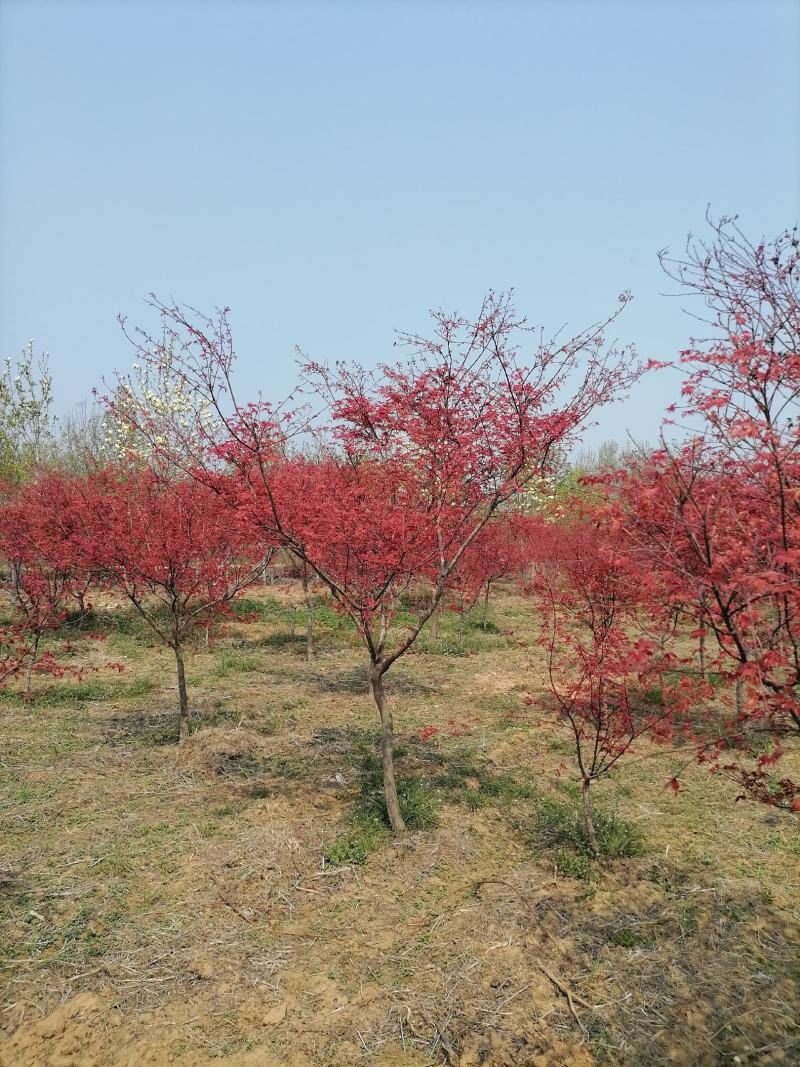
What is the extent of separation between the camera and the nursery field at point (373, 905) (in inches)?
151

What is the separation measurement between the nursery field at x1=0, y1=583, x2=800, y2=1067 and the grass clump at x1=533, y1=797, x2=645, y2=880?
30 mm

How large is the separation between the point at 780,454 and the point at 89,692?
10.6 metres

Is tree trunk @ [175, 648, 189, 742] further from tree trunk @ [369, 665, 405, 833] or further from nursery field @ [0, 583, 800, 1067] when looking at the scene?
tree trunk @ [369, 665, 405, 833]

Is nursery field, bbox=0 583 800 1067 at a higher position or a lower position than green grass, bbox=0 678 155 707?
lower

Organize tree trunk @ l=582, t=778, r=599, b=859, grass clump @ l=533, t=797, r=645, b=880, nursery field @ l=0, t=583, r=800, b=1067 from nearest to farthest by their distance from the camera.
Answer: nursery field @ l=0, t=583, r=800, b=1067
grass clump @ l=533, t=797, r=645, b=880
tree trunk @ l=582, t=778, r=599, b=859

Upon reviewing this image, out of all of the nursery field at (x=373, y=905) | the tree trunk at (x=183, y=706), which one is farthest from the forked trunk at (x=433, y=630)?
the tree trunk at (x=183, y=706)

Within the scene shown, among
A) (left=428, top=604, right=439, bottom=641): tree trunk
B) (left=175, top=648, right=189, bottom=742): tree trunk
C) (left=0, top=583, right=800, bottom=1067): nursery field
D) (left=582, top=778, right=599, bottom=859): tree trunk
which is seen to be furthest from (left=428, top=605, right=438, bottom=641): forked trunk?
(left=582, top=778, right=599, bottom=859): tree trunk

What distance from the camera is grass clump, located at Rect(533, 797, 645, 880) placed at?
17.9ft

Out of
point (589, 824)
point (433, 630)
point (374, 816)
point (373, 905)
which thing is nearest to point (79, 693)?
point (374, 816)

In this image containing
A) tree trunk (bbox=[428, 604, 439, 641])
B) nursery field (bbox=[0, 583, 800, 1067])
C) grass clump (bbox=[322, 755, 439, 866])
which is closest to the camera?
nursery field (bbox=[0, 583, 800, 1067])

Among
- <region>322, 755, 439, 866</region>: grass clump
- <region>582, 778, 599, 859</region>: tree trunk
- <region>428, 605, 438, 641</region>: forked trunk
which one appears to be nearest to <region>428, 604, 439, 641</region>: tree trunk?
<region>428, 605, 438, 641</region>: forked trunk

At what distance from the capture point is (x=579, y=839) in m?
5.79

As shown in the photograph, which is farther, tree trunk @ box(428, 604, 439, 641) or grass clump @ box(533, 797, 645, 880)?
tree trunk @ box(428, 604, 439, 641)

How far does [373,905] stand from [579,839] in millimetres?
Result: 2056
